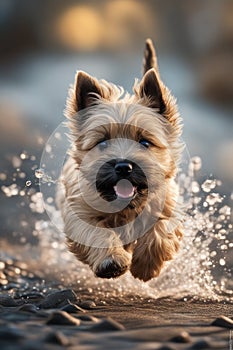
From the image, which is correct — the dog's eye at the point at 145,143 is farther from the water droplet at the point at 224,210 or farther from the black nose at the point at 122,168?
the water droplet at the point at 224,210

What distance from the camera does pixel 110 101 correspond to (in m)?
4.86

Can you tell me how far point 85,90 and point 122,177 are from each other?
82 cm

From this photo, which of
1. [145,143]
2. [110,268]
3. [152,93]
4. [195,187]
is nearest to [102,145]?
[145,143]

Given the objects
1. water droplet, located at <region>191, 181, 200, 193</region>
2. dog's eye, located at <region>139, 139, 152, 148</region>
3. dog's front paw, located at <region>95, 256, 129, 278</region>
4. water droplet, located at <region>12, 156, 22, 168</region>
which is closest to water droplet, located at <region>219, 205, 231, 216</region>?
water droplet, located at <region>191, 181, 200, 193</region>

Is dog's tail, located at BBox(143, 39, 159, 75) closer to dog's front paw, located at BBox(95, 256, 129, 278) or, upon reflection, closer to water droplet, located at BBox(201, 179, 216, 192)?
water droplet, located at BBox(201, 179, 216, 192)

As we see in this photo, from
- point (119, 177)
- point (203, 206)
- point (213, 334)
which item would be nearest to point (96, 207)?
point (119, 177)

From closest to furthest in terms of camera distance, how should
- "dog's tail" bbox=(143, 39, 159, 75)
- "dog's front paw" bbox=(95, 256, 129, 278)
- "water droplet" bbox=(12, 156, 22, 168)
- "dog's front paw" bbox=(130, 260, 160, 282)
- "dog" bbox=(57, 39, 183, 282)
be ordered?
"dog's front paw" bbox=(95, 256, 129, 278) < "dog" bbox=(57, 39, 183, 282) < "dog's front paw" bbox=(130, 260, 160, 282) < "dog's tail" bbox=(143, 39, 159, 75) < "water droplet" bbox=(12, 156, 22, 168)

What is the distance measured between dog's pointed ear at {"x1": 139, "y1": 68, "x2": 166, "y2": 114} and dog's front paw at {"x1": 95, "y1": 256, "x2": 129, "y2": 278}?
1172 mm

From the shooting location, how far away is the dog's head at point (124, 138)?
4324 millimetres

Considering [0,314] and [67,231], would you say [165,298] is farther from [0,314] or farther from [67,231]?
[0,314]

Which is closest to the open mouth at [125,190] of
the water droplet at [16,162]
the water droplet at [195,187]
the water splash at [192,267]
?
the water splash at [192,267]

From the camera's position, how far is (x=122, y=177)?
4266mm

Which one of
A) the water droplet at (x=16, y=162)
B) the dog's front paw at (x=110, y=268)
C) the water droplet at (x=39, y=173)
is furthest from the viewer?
the water droplet at (x=16, y=162)

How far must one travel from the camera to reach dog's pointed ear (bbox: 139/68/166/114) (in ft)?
15.5
